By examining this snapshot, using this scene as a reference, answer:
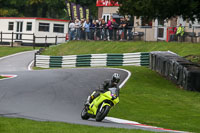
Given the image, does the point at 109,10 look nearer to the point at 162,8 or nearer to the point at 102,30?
the point at 102,30

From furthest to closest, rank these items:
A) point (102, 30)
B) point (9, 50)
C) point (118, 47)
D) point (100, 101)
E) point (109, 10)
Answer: point (109, 10), point (9, 50), point (102, 30), point (118, 47), point (100, 101)

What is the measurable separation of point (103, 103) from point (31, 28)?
134 feet

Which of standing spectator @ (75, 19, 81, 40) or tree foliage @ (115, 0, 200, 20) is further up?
tree foliage @ (115, 0, 200, 20)

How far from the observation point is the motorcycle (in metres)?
12.5

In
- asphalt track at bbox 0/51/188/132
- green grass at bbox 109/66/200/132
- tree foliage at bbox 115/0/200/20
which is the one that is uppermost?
tree foliage at bbox 115/0/200/20

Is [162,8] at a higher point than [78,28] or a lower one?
higher

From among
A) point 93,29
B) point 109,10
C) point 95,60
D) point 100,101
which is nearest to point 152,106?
point 100,101

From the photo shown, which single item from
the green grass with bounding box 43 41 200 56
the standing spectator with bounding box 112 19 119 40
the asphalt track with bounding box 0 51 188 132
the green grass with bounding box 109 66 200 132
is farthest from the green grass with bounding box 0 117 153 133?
the standing spectator with bounding box 112 19 119 40

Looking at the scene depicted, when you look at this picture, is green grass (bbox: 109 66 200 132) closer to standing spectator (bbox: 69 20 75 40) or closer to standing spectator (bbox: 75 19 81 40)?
standing spectator (bbox: 75 19 81 40)

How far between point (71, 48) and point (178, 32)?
34.6 ft

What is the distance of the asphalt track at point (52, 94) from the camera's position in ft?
43.4

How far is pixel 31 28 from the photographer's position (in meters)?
52.2

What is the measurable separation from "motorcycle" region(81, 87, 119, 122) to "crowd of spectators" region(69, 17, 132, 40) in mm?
21170

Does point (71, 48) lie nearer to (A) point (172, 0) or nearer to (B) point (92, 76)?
(B) point (92, 76)
